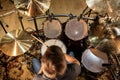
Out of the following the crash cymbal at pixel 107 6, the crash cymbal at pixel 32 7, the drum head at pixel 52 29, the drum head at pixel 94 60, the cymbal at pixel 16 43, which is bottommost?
the drum head at pixel 94 60

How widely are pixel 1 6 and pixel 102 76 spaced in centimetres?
309

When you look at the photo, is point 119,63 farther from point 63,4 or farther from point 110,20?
point 63,4

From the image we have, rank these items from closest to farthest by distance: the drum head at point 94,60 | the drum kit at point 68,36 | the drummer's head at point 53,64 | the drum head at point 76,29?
the drummer's head at point 53,64, the drum kit at point 68,36, the drum head at point 94,60, the drum head at point 76,29

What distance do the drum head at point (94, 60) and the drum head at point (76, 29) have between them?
1.08 feet

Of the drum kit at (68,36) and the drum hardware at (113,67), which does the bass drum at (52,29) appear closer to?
the drum kit at (68,36)

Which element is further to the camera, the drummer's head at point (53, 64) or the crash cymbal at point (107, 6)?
the crash cymbal at point (107, 6)

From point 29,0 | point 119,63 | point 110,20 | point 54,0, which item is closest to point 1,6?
point 54,0

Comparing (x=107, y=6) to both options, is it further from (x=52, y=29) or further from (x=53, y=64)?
(x=53, y=64)

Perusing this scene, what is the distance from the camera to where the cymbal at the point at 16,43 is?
356 cm

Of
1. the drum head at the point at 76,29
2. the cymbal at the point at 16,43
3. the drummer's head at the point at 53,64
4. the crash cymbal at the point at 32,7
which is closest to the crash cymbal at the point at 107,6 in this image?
the drum head at the point at 76,29

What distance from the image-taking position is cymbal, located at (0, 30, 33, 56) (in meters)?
3.56

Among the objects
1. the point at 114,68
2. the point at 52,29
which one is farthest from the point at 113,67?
the point at 52,29

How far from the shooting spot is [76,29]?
4023mm

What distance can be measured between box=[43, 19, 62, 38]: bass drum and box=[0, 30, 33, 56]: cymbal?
0.43 m
